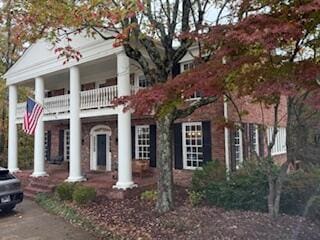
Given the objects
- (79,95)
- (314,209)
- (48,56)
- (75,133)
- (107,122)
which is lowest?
(314,209)

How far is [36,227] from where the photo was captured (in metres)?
9.05

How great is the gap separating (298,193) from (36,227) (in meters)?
7.48

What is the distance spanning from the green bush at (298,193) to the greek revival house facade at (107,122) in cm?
256

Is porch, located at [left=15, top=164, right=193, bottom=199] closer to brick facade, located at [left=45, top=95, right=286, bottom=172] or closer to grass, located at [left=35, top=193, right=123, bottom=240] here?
grass, located at [left=35, top=193, right=123, bottom=240]

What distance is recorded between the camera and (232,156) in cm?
1205

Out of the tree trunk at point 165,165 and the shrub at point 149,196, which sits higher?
the tree trunk at point 165,165

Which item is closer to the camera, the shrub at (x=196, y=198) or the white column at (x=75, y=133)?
the shrub at (x=196, y=198)

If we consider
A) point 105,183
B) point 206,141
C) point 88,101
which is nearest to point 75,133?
point 88,101

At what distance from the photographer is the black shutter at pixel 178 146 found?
1315 centimetres

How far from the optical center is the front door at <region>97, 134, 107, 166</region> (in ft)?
55.2

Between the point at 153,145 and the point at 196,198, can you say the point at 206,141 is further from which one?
the point at 196,198

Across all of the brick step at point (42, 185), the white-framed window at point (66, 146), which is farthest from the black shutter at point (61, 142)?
the brick step at point (42, 185)

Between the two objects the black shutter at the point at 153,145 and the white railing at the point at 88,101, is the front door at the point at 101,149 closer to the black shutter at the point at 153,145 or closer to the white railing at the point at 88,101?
the white railing at the point at 88,101

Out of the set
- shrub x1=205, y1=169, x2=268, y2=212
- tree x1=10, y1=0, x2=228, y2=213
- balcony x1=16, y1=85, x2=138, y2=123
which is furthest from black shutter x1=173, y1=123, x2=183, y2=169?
tree x1=10, y1=0, x2=228, y2=213
